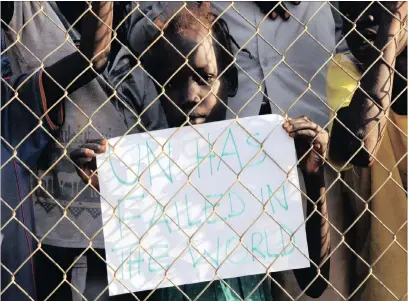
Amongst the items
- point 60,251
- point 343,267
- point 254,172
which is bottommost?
point 60,251

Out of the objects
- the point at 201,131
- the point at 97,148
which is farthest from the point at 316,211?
the point at 97,148

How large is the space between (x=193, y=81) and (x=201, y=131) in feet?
0.84

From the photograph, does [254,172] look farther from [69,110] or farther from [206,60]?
[69,110]

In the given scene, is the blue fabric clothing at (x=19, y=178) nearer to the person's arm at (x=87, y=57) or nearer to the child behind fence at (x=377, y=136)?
the person's arm at (x=87, y=57)

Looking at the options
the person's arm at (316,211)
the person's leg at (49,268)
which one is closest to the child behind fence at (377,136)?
the person's arm at (316,211)

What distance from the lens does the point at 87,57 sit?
6.75ft

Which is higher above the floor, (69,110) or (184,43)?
(184,43)

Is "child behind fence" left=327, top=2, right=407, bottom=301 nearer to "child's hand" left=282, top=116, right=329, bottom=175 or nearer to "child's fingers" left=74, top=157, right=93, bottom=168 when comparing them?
"child's hand" left=282, top=116, right=329, bottom=175

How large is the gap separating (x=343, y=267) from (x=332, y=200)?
207mm

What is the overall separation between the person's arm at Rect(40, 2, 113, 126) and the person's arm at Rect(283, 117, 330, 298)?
1.86 ft

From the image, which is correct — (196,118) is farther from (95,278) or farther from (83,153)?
(95,278)

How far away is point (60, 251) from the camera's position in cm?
230

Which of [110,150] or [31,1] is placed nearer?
[110,150]

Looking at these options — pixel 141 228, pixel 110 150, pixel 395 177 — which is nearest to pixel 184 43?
pixel 110 150
